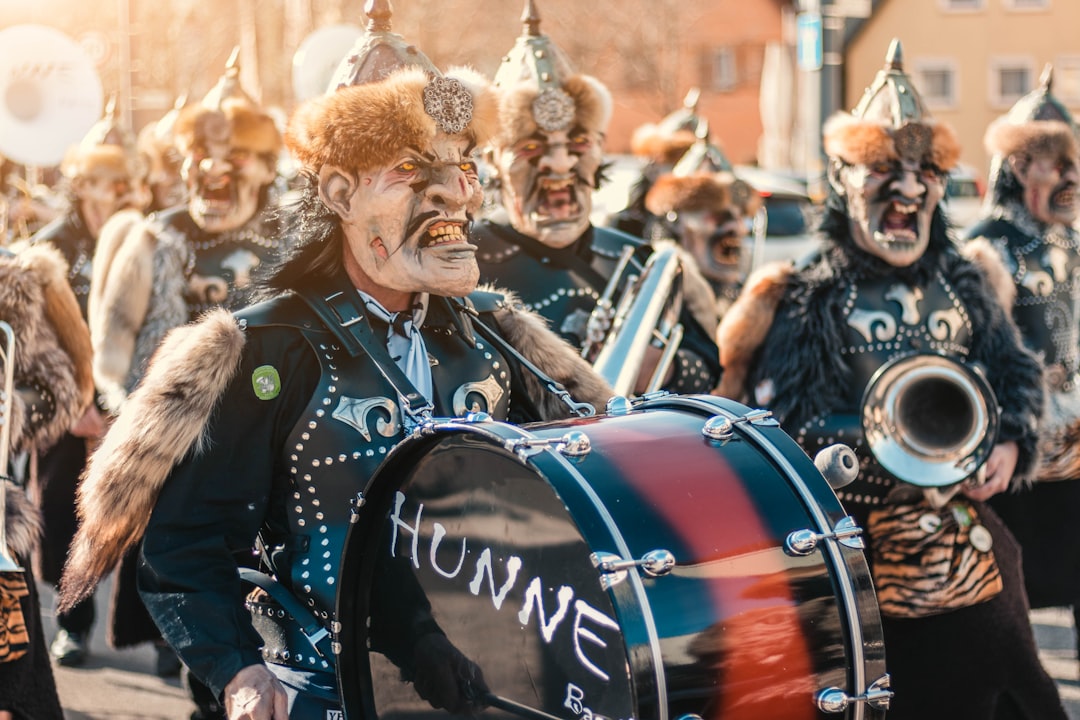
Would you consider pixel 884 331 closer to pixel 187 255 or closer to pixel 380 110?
pixel 380 110

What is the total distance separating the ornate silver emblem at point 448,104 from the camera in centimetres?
318

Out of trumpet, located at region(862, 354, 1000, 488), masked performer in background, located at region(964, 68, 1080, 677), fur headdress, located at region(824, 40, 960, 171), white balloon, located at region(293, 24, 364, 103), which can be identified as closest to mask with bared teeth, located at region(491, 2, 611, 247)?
fur headdress, located at region(824, 40, 960, 171)

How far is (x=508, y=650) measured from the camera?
2752 millimetres

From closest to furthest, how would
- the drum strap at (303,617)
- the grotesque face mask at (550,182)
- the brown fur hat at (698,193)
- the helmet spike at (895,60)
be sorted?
the drum strap at (303,617), the helmet spike at (895,60), the grotesque face mask at (550,182), the brown fur hat at (698,193)

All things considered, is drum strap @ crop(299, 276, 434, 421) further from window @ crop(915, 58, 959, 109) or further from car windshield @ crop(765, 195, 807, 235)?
window @ crop(915, 58, 959, 109)

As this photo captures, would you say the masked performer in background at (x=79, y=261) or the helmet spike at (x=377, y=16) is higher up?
the helmet spike at (x=377, y=16)

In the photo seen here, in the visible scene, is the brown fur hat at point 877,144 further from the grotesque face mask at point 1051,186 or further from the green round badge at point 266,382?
the green round badge at point 266,382

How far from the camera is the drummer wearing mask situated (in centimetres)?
301

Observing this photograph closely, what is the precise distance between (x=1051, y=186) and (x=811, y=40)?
12.6 metres

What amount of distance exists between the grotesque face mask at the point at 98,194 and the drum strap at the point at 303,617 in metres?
Answer: 5.41

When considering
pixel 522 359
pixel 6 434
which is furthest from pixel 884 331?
pixel 6 434

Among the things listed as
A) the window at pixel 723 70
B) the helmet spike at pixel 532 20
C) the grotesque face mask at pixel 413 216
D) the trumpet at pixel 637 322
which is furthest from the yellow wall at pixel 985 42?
the grotesque face mask at pixel 413 216

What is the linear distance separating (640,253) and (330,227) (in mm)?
2446

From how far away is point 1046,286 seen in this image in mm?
6969
